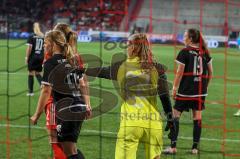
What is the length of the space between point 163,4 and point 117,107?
→ 5.14m

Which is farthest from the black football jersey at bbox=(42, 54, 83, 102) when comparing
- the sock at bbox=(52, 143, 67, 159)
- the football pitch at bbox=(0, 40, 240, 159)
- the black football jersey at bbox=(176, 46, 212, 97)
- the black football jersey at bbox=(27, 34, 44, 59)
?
the black football jersey at bbox=(27, 34, 44, 59)

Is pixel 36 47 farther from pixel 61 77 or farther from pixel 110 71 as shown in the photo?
pixel 110 71

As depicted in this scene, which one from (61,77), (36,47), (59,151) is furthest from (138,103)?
(36,47)

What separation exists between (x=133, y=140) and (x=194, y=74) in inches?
106

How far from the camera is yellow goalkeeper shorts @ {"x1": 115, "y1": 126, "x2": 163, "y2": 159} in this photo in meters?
4.89

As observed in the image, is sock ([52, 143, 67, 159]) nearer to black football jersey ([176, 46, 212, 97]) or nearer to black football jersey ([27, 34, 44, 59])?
black football jersey ([176, 46, 212, 97])

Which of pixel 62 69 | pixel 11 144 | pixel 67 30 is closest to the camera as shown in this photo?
pixel 62 69

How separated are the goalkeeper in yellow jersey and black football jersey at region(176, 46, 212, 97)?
2214 millimetres

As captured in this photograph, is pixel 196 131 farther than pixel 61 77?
Yes

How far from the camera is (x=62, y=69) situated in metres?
5.34

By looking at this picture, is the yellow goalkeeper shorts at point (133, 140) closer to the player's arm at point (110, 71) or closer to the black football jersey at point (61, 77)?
the player's arm at point (110, 71)

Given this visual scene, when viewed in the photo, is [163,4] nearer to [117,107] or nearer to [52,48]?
[117,107]

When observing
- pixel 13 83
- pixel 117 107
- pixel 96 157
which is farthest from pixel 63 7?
pixel 96 157

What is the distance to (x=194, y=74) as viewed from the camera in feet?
24.2
